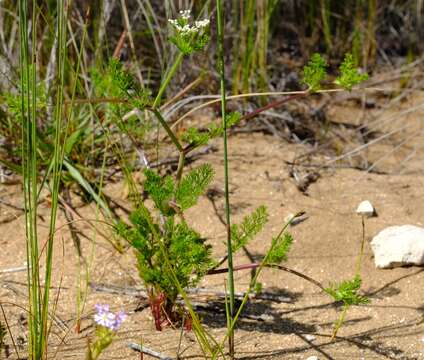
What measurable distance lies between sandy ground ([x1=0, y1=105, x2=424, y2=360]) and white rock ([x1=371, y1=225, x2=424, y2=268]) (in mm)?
38

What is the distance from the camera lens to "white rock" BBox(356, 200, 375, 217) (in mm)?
2859

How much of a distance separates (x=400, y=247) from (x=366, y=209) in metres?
0.33

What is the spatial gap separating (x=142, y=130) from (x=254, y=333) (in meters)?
1.09

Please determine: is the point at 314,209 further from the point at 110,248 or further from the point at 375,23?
the point at 375,23

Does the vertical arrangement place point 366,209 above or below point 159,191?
below

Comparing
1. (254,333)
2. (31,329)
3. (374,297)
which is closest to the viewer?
(31,329)

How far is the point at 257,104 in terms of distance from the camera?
11.7 ft

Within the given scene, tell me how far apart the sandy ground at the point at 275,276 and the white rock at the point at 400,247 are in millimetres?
38

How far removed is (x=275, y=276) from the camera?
261 cm

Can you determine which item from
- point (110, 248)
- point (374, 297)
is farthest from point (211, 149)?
point (374, 297)

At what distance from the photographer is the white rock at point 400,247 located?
2.55m

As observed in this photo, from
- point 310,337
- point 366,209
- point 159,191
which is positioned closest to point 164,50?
point 366,209

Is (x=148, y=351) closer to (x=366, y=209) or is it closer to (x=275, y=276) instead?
(x=275, y=276)

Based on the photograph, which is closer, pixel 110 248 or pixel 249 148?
pixel 110 248
